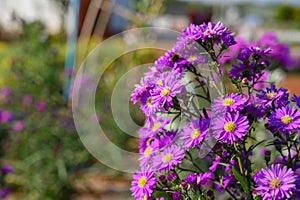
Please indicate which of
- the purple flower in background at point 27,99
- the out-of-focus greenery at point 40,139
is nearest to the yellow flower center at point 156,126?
the out-of-focus greenery at point 40,139

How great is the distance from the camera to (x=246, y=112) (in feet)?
3.60

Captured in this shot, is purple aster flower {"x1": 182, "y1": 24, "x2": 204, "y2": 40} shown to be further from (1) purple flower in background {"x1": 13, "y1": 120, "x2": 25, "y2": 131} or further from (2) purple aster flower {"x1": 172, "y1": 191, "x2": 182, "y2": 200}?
(1) purple flower in background {"x1": 13, "y1": 120, "x2": 25, "y2": 131}

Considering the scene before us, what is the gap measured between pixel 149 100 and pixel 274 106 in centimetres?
24

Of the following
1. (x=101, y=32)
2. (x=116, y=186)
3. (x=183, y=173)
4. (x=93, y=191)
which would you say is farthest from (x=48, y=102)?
(x=183, y=173)

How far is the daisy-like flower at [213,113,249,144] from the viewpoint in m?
1.02

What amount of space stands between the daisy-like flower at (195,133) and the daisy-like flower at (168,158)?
18mm

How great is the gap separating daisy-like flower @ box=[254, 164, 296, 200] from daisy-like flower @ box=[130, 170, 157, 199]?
20cm

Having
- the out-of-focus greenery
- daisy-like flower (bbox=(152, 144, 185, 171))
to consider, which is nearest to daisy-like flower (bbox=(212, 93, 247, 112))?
daisy-like flower (bbox=(152, 144, 185, 171))

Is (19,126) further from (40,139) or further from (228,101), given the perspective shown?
(228,101)

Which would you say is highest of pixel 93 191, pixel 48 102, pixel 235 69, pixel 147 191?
pixel 48 102

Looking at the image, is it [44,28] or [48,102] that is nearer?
[48,102]

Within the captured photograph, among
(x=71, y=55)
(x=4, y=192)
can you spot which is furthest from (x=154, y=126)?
(x=71, y=55)

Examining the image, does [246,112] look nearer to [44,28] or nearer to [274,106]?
[274,106]

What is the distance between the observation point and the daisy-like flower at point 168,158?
110 centimetres
